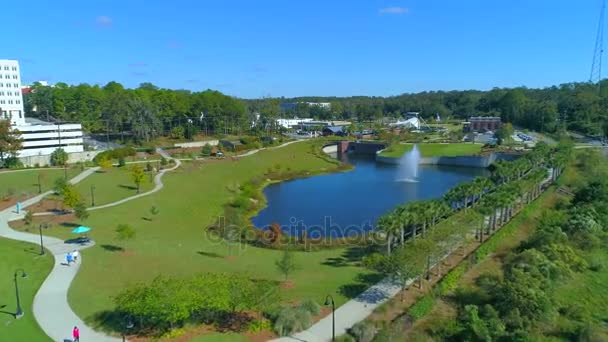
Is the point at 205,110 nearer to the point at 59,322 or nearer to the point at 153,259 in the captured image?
the point at 153,259

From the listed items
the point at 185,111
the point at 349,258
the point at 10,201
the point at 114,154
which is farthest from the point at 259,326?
the point at 185,111

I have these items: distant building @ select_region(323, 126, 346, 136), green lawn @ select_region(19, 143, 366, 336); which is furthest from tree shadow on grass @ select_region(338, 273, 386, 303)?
distant building @ select_region(323, 126, 346, 136)

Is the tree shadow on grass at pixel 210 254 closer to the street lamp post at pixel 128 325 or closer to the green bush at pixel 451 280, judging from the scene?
the street lamp post at pixel 128 325

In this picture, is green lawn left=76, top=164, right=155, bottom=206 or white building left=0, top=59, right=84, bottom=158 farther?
white building left=0, top=59, right=84, bottom=158

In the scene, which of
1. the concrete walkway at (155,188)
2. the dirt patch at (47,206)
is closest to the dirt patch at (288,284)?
the concrete walkway at (155,188)

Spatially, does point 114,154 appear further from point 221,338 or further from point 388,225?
point 221,338

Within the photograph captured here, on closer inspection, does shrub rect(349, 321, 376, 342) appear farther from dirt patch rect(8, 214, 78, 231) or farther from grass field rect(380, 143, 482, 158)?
grass field rect(380, 143, 482, 158)
